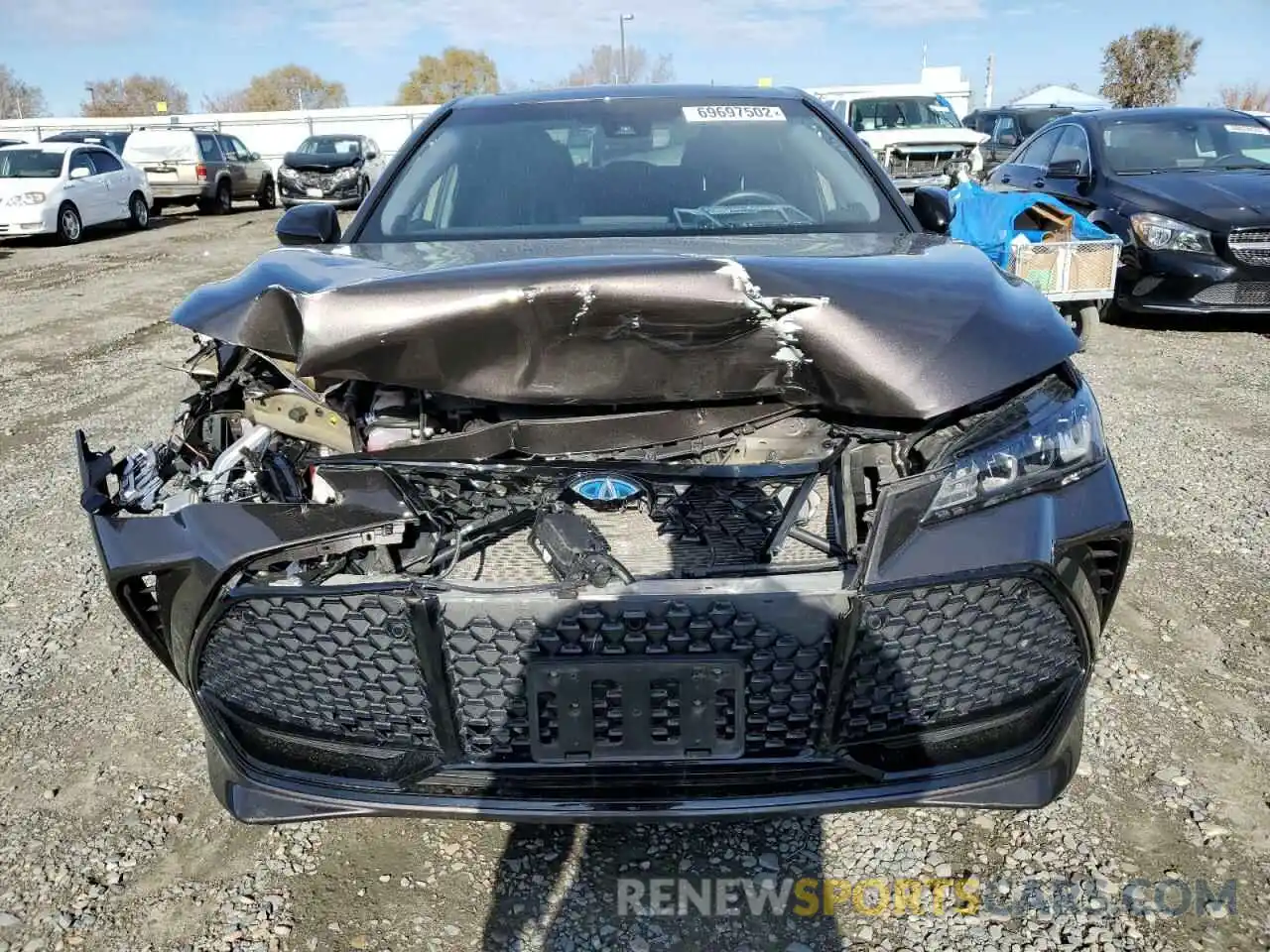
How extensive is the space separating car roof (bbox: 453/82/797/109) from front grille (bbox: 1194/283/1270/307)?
15.0ft

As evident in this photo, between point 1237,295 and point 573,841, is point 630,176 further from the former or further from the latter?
point 1237,295

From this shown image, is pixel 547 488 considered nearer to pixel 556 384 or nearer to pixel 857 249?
pixel 556 384

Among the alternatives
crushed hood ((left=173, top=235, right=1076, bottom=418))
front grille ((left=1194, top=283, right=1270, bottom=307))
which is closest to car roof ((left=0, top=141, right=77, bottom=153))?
front grille ((left=1194, top=283, right=1270, bottom=307))

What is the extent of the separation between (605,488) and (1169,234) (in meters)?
6.51

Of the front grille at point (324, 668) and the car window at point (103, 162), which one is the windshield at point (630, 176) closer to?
the front grille at point (324, 668)

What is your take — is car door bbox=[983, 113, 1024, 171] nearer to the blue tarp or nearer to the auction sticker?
the blue tarp

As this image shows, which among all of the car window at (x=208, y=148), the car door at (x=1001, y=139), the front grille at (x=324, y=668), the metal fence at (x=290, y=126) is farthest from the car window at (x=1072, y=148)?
the metal fence at (x=290, y=126)

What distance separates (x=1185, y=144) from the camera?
775 centimetres


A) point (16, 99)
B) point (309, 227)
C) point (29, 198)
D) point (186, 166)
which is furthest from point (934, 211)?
point (16, 99)

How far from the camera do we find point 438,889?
2027mm

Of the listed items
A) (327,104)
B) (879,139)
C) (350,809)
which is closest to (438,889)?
(350,809)

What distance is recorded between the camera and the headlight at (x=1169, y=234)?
6617 millimetres

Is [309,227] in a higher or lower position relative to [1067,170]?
higher

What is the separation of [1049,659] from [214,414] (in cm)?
185
